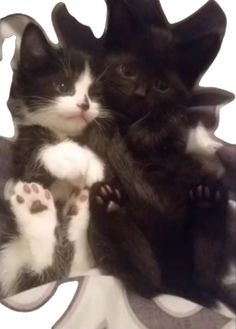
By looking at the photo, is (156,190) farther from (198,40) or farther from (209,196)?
(198,40)

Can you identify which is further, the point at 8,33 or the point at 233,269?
the point at 8,33

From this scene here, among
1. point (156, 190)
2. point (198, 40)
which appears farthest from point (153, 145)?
point (198, 40)

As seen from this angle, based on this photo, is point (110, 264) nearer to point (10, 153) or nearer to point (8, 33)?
point (10, 153)

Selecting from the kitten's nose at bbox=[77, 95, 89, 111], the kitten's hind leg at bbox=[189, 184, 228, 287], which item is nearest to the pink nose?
the kitten's nose at bbox=[77, 95, 89, 111]

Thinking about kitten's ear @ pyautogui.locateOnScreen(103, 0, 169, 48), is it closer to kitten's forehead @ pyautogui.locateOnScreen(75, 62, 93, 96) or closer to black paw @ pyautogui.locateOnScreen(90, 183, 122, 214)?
kitten's forehead @ pyautogui.locateOnScreen(75, 62, 93, 96)

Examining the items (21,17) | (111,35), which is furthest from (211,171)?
(21,17)

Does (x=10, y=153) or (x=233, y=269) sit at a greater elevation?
(x=10, y=153)
